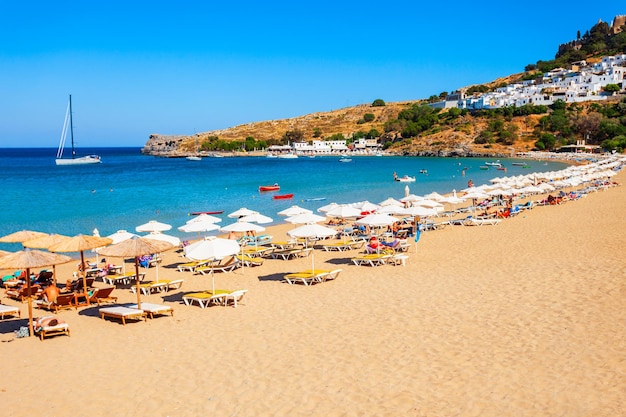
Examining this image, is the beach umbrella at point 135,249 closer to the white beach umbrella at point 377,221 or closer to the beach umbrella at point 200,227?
the beach umbrella at point 200,227

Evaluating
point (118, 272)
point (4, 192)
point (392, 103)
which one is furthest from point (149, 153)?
point (118, 272)

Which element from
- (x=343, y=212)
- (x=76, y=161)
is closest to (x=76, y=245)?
(x=343, y=212)

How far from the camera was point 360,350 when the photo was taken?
846 centimetres

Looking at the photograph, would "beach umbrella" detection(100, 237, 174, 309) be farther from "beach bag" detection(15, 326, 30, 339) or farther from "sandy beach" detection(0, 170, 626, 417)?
"beach bag" detection(15, 326, 30, 339)

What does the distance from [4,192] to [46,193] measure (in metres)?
5.32

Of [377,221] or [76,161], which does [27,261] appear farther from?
[76,161]

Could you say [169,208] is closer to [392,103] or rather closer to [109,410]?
[109,410]

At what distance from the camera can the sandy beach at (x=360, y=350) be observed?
6734mm

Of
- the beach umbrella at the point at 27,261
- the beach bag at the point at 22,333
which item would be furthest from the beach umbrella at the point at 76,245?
the beach bag at the point at 22,333

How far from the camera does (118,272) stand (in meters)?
15.5

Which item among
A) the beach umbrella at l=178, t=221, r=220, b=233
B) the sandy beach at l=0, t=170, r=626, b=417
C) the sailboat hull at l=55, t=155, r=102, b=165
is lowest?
the sandy beach at l=0, t=170, r=626, b=417

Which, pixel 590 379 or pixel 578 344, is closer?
pixel 590 379

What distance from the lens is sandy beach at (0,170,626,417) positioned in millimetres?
6734

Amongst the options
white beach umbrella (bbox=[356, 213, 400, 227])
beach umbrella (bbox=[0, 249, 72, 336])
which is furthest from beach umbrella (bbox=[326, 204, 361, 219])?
beach umbrella (bbox=[0, 249, 72, 336])
